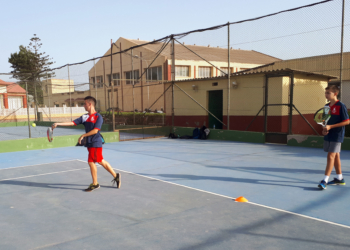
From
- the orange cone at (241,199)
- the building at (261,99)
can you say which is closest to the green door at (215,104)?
the building at (261,99)

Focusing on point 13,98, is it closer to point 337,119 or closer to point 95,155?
point 95,155

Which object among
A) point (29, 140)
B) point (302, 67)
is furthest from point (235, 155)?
point (302, 67)

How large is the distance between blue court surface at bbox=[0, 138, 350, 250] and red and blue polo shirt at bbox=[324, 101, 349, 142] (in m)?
0.92

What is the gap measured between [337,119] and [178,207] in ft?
10.5

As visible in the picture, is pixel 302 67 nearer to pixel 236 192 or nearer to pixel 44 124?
pixel 236 192

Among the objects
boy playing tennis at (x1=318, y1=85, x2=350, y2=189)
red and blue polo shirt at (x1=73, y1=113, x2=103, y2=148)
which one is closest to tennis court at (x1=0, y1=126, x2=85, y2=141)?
red and blue polo shirt at (x1=73, y1=113, x2=103, y2=148)

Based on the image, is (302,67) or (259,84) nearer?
(259,84)

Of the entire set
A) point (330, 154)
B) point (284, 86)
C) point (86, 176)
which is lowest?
point (86, 176)

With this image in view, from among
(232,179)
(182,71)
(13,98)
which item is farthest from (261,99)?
(13,98)

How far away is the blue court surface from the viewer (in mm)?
3494

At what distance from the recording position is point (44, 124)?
24.7 m

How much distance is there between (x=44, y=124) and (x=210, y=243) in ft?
79.0

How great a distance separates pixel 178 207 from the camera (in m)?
4.64

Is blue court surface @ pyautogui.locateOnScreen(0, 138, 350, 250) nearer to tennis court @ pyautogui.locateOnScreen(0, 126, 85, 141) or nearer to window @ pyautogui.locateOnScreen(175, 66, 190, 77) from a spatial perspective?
tennis court @ pyautogui.locateOnScreen(0, 126, 85, 141)
